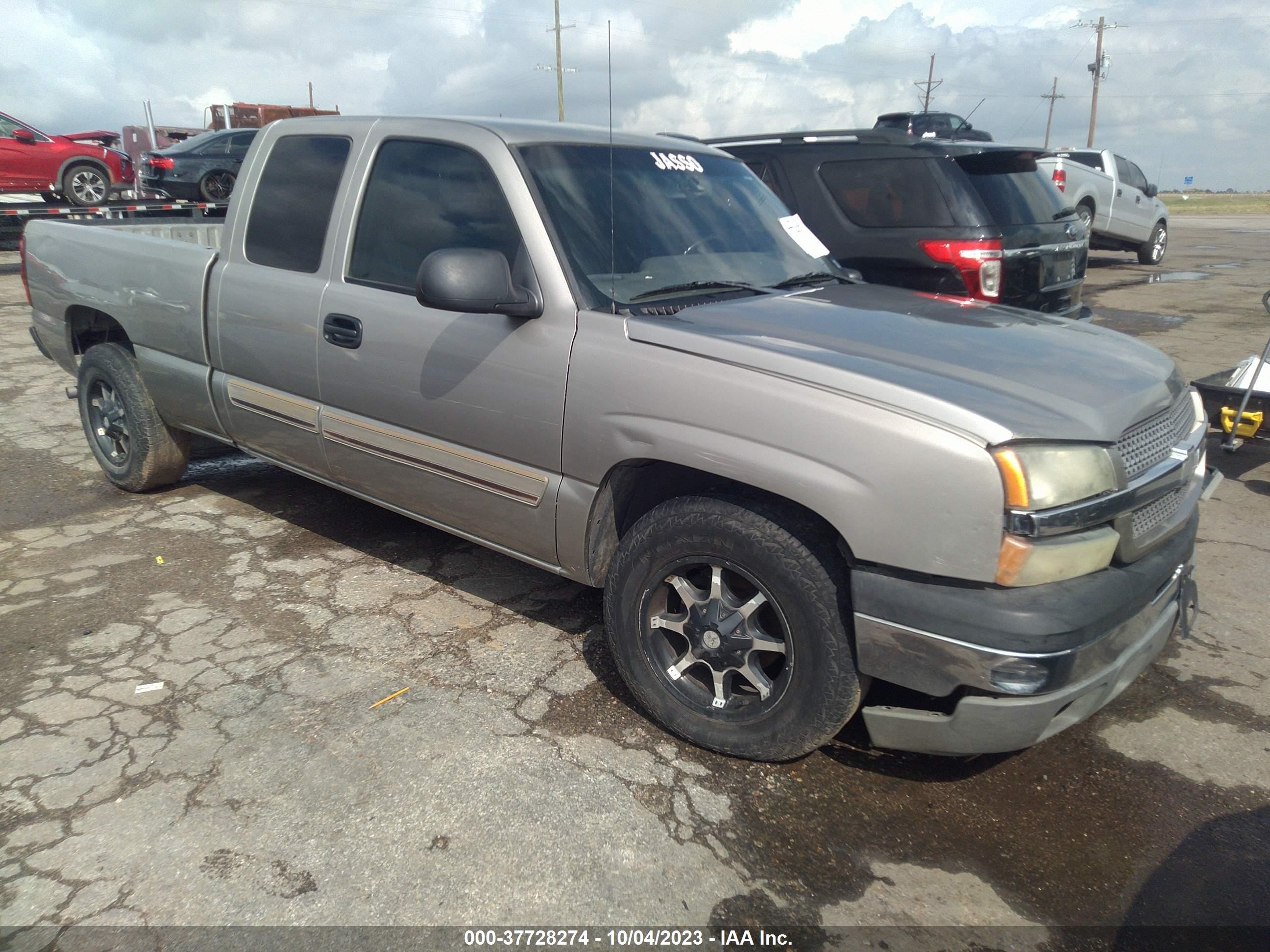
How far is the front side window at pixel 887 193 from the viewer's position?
576 cm

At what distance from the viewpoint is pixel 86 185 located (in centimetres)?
1586

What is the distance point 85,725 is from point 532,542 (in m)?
1.55

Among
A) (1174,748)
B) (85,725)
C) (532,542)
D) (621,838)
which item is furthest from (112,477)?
(1174,748)

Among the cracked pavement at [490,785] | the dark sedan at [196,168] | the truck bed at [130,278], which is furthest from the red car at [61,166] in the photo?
the cracked pavement at [490,785]

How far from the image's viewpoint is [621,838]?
2.45m

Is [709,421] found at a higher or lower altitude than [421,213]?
lower

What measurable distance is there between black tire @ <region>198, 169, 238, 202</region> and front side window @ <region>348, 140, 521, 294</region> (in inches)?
614

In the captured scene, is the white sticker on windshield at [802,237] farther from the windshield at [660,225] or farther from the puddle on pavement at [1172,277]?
the puddle on pavement at [1172,277]

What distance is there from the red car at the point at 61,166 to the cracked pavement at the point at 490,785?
14188mm

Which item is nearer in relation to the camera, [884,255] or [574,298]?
[574,298]

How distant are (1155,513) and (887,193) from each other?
3904 millimetres

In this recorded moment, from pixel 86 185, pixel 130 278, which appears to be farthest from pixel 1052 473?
pixel 86 185

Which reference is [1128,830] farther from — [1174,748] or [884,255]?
[884,255]

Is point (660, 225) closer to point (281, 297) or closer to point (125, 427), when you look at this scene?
point (281, 297)
